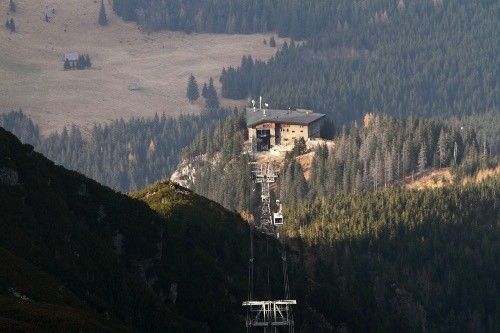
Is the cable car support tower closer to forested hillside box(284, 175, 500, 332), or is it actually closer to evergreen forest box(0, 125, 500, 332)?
evergreen forest box(0, 125, 500, 332)

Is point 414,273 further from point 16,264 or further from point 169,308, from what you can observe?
point 16,264

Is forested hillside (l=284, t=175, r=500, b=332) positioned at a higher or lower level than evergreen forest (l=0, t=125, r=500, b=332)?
lower

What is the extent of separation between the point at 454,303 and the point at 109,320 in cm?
8785

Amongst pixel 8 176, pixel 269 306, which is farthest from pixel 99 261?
pixel 269 306

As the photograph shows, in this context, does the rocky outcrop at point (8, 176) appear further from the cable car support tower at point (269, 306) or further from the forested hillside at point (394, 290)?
the forested hillside at point (394, 290)

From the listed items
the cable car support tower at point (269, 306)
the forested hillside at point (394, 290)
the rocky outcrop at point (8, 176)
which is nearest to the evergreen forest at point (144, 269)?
the rocky outcrop at point (8, 176)

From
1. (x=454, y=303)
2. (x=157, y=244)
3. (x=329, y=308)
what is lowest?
(x=454, y=303)

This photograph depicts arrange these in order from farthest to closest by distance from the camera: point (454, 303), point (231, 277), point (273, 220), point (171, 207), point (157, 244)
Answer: point (454, 303)
point (273, 220)
point (171, 207)
point (231, 277)
point (157, 244)

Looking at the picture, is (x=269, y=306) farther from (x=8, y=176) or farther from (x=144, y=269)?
(x=8, y=176)

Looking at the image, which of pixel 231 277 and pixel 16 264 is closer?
pixel 16 264

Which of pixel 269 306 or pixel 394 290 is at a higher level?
pixel 269 306

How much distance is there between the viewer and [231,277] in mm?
139125

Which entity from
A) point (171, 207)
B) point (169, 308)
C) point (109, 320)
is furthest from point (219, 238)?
point (109, 320)

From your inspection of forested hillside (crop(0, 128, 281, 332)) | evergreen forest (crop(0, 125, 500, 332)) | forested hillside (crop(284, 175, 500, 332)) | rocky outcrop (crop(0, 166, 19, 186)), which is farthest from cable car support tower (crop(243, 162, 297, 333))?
rocky outcrop (crop(0, 166, 19, 186))
